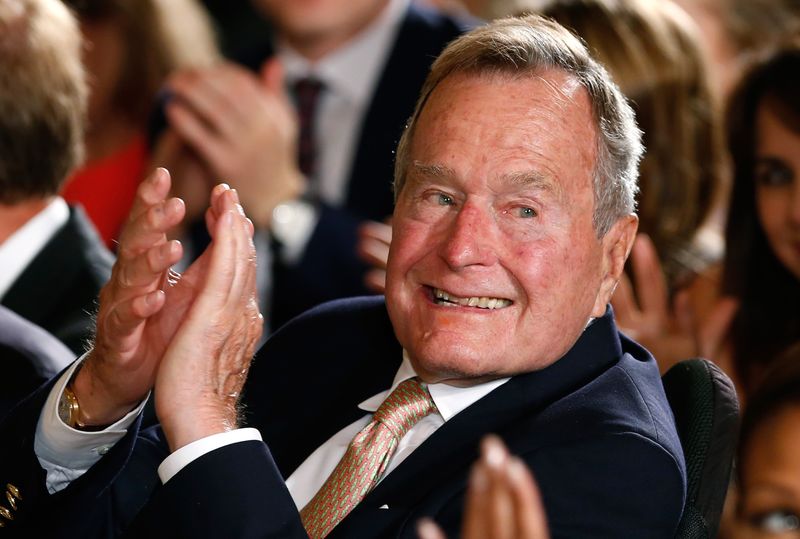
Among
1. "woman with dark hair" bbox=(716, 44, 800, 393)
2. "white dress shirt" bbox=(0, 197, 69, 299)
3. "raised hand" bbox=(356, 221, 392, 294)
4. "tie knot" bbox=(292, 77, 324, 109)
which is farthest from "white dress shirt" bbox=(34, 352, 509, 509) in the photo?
"tie knot" bbox=(292, 77, 324, 109)

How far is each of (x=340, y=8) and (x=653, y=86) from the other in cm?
88

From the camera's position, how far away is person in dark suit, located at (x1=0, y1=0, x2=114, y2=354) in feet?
7.13

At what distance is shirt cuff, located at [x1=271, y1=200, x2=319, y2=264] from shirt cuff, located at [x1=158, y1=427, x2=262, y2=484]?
1.52 meters

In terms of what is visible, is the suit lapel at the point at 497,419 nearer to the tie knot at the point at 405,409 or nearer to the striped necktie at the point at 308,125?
the tie knot at the point at 405,409

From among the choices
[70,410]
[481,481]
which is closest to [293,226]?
[70,410]

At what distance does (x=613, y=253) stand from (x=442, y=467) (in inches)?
15.0

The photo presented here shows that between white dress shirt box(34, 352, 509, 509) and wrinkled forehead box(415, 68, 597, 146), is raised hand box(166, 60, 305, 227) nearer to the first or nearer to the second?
white dress shirt box(34, 352, 509, 509)

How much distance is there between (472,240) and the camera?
1.64 m

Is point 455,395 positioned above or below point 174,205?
below

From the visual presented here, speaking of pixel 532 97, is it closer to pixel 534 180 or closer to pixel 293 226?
pixel 534 180

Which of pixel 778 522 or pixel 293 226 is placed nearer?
pixel 778 522

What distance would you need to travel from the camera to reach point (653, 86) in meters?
2.85

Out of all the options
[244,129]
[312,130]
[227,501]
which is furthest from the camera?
[312,130]

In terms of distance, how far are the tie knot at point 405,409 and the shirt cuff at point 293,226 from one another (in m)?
1.36
